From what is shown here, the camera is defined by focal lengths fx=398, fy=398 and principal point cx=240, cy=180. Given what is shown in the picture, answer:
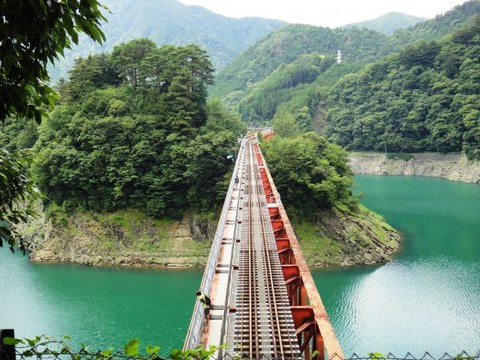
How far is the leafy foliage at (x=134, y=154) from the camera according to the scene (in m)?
27.5

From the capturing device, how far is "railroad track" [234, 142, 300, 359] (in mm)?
6984

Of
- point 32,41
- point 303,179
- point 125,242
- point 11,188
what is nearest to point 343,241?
point 303,179

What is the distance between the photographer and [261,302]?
28.3ft

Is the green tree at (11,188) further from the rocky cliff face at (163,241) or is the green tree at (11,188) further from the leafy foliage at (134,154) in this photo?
the leafy foliage at (134,154)

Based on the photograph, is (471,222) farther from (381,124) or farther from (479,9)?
(479,9)

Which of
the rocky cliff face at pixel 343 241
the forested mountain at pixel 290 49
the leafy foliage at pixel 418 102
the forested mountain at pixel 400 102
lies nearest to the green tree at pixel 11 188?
the rocky cliff face at pixel 343 241

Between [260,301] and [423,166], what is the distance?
5814cm

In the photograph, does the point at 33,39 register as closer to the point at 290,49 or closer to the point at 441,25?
the point at 441,25

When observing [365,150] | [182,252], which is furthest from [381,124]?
[182,252]

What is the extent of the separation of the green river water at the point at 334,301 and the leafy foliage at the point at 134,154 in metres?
5.36

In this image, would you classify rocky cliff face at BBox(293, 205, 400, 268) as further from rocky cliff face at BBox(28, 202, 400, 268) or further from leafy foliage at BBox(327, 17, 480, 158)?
leafy foliage at BBox(327, 17, 480, 158)

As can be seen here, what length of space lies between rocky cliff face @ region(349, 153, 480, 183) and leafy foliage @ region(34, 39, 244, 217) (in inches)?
1132

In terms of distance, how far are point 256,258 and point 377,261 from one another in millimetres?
16744

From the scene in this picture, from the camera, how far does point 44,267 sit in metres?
25.1
